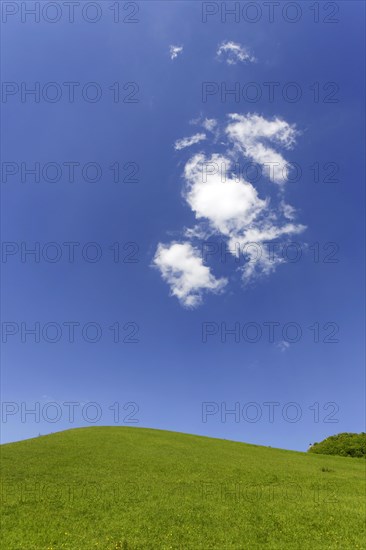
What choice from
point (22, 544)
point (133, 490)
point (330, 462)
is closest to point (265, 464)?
point (330, 462)

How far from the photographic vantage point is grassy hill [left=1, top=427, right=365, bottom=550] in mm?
22344

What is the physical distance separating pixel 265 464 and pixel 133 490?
63.7 feet

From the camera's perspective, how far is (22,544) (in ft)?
70.5

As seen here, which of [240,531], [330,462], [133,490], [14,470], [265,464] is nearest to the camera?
[240,531]

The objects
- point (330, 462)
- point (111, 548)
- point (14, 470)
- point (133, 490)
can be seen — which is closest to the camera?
point (111, 548)

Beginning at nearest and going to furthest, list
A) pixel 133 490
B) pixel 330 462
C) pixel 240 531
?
1. pixel 240 531
2. pixel 133 490
3. pixel 330 462

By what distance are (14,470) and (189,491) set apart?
18.9 meters

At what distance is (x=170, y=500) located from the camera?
28.4 meters

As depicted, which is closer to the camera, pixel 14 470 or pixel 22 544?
pixel 22 544

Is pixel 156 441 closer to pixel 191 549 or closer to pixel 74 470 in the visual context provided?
pixel 74 470

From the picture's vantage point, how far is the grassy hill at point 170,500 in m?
22.3

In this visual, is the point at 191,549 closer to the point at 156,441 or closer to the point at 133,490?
the point at 133,490

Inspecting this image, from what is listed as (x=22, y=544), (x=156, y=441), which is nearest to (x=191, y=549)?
(x=22, y=544)

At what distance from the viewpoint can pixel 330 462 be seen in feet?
171
